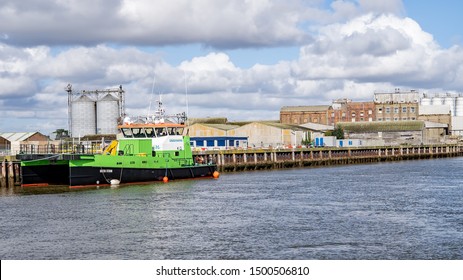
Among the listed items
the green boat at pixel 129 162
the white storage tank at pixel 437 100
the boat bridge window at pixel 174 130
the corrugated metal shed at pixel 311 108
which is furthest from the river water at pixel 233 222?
the white storage tank at pixel 437 100

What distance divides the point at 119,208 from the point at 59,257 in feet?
46.9

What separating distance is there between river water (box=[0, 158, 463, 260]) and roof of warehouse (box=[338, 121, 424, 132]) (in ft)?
278

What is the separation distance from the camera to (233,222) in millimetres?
36875

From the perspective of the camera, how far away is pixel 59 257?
28469mm

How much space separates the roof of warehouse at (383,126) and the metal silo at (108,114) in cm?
5217

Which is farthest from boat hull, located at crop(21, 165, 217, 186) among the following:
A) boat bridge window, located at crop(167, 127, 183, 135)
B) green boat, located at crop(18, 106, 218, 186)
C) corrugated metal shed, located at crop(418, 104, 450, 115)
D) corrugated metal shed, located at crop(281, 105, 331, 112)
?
corrugated metal shed, located at crop(418, 104, 450, 115)

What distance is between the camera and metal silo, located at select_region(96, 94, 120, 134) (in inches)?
4328

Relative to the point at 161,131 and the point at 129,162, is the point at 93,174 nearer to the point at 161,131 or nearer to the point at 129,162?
the point at 129,162

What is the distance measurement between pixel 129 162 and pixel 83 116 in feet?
181

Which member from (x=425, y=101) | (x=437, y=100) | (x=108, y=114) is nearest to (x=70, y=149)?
(x=108, y=114)

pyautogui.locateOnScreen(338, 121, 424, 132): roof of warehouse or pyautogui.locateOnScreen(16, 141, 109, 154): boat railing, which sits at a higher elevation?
pyautogui.locateOnScreen(338, 121, 424, 132): roof of warehouse

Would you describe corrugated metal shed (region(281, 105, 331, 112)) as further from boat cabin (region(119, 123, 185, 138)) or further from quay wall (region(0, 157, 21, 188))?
quay wall (region(0, 157, 21, 188))

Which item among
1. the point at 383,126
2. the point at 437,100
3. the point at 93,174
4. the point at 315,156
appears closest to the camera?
the point at 93,174

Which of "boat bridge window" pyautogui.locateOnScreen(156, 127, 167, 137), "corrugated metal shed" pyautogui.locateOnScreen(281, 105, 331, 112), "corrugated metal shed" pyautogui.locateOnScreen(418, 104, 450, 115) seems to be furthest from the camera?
"corrugated metal shed" pyautogui.locateOnScreen(418, 104, 450, 115)
